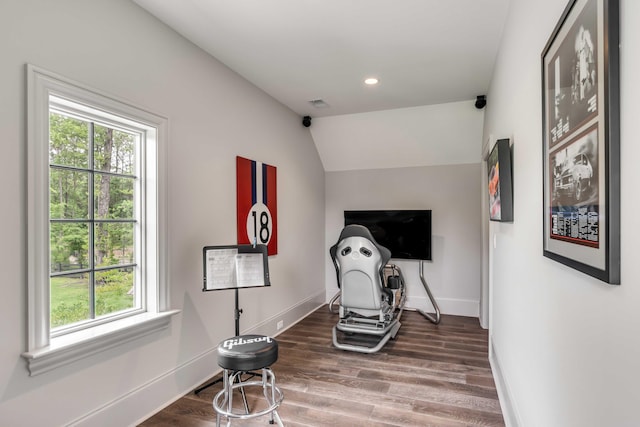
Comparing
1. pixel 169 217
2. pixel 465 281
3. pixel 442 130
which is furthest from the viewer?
pixel 465 281

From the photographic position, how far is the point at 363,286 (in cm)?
372

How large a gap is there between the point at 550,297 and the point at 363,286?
2.40 meters

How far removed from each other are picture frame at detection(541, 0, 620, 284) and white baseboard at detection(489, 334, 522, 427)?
4.06ft

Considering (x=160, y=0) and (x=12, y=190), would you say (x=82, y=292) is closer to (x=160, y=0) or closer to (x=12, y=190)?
(x=12, y=190)

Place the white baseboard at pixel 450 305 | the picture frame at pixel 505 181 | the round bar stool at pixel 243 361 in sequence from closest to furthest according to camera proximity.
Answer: the round bar stool at pixel 243 361 → the picture frame at pixel 505 181 → the white baseboard at pixel 450 305

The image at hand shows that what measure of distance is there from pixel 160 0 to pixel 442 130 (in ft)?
11.5

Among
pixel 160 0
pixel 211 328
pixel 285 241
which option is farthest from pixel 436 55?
pixel 211 328

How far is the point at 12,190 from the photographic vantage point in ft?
5.62

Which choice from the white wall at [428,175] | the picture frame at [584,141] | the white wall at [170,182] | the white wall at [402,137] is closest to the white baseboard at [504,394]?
the picture frame at [584,141]

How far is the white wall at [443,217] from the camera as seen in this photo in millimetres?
4930

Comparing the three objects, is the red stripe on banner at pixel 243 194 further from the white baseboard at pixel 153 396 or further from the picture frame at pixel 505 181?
the picture frame at pixel 505 181

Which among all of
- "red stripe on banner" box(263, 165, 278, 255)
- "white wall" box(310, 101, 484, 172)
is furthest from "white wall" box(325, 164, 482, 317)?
"red stripe on banner" box(263, 165, 278, 255)

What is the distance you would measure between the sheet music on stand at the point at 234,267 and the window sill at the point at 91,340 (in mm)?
369

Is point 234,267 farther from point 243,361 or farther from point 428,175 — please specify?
point 428,175
